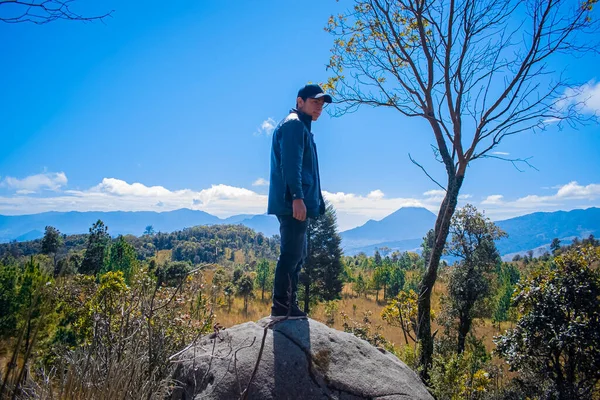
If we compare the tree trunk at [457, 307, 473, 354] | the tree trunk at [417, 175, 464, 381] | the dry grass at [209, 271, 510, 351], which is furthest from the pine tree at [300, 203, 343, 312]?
the tree trunk at [417, 175, 464, 381]

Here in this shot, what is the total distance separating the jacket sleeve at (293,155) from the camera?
3.70 metres

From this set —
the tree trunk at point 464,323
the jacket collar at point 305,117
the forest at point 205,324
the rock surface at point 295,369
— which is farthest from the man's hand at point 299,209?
the tree trunk at point 464,323

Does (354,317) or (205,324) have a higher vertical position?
(205,324)

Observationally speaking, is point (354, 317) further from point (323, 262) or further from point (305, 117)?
point (305, 117)

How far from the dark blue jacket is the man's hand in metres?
0.05

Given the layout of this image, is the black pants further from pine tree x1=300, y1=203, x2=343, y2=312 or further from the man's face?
pine tree x1=300, y1=203, x2=343, y2=312

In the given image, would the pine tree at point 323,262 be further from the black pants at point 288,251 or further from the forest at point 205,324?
the black pants at point 288,251

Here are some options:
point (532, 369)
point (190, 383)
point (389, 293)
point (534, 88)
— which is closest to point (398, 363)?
point (190, 383)

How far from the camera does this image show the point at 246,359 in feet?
10.3

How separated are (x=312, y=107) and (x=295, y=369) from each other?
9.47 feet

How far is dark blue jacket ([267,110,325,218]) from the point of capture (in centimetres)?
374

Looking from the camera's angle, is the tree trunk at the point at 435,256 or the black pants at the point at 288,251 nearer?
the black pants at the point at 288,251

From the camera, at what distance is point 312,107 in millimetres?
4164

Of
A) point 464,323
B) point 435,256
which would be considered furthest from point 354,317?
point 435,256
